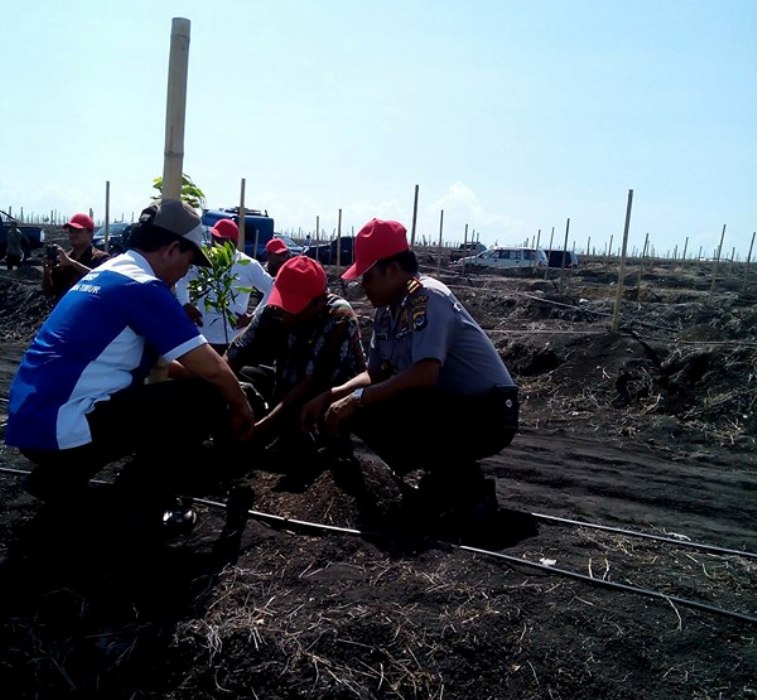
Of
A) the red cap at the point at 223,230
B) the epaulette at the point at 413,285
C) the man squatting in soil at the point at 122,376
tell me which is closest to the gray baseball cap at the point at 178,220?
the man squatting in soil at the point at 122,376

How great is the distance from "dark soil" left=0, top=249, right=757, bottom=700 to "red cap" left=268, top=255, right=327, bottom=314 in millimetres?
895

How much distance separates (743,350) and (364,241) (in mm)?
5812

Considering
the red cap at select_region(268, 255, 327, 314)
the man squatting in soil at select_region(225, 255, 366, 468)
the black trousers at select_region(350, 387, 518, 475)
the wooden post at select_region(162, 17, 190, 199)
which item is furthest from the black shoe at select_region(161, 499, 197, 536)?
the wooden post at select_region(162, 17, 190, 199)

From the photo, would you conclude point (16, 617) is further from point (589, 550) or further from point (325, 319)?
point (589, 550)

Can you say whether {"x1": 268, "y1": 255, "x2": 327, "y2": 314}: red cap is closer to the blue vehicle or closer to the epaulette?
the epaulette

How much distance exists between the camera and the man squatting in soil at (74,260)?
19.0 ft

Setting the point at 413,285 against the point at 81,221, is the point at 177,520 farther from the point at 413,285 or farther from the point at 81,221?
the point at 81,221

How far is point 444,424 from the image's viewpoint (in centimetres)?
347

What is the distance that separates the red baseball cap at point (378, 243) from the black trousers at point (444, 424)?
68 cm

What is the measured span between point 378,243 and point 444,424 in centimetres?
95

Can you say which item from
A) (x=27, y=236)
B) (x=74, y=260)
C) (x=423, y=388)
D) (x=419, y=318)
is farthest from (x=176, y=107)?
(x=27, y=236)

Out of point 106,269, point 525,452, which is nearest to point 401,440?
point 106,269

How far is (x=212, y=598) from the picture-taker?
2.52 metres

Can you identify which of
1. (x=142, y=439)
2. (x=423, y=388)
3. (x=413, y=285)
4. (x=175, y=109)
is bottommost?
(x=142, y=439)
